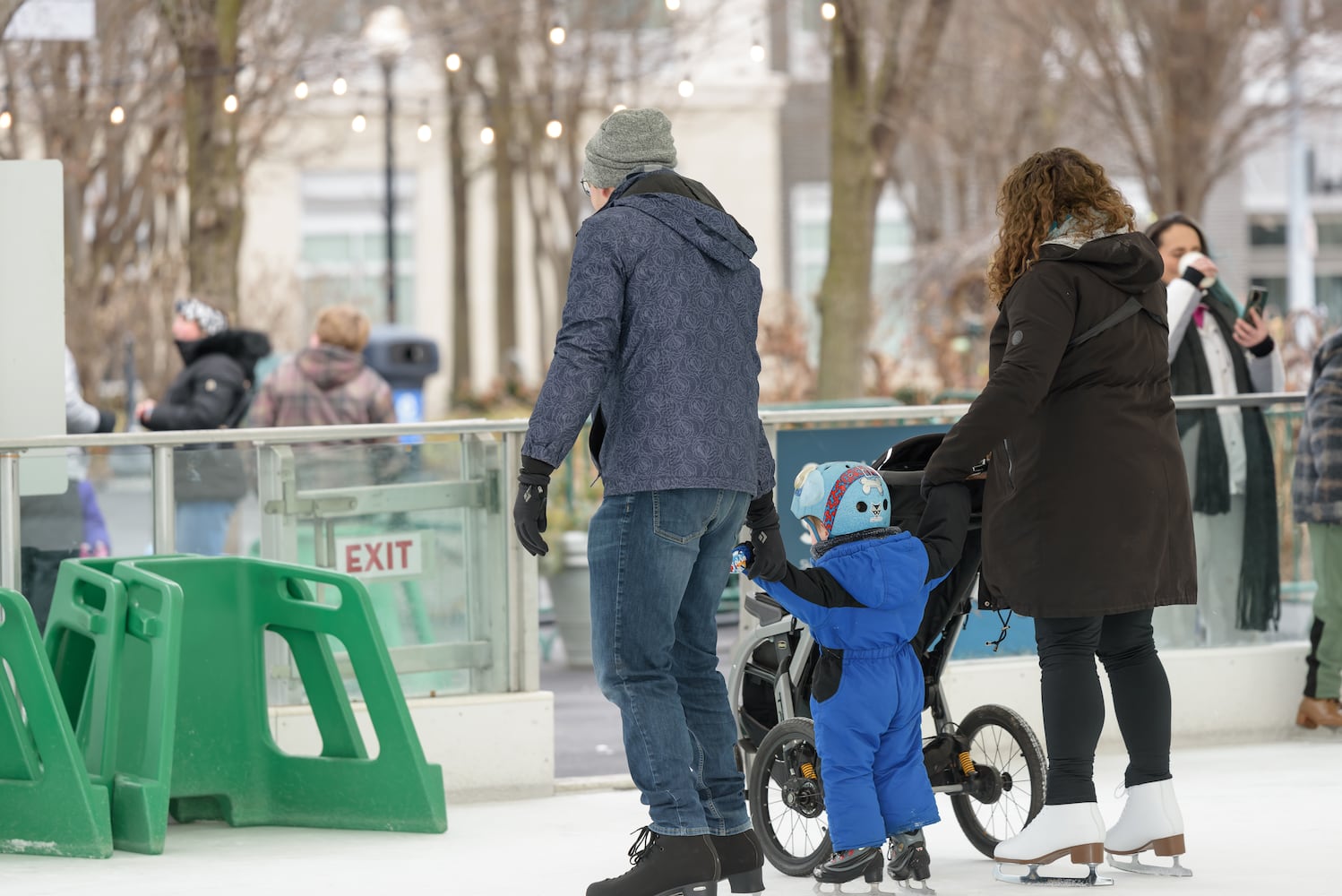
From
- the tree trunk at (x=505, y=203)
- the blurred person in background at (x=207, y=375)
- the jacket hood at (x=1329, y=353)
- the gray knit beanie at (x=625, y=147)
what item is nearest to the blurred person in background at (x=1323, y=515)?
the jacket hood at (x=1329, y=353)

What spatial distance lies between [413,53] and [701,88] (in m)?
14.8

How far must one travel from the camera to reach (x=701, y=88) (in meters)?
46.0

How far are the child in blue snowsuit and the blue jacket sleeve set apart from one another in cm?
75

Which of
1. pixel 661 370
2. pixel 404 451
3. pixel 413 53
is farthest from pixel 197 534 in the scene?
pixel 413 53

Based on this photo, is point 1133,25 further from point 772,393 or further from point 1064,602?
point 1064,602

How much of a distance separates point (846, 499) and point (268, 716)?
8.13ft

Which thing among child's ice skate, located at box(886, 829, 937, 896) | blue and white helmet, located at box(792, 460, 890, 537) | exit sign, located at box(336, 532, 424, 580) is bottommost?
child's ice skate, located at box(886, 829, 937, 896)

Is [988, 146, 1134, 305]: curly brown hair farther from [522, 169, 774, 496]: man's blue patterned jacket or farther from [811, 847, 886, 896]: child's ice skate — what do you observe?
[811, 847, 886, 896]: child's ice skate

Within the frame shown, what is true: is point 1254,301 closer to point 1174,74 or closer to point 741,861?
point 741,861

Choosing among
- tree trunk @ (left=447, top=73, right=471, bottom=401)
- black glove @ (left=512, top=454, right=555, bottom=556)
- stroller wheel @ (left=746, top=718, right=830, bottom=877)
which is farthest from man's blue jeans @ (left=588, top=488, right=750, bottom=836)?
tree trunk @ (left=447, top=73, right=471, bottom=401)

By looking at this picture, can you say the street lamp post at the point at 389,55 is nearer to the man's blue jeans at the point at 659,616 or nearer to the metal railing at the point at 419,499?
the metal railing at the point at 419,499

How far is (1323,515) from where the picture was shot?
27.2ft

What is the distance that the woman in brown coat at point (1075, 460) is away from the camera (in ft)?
18.5

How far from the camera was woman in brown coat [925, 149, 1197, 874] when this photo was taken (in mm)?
5629
